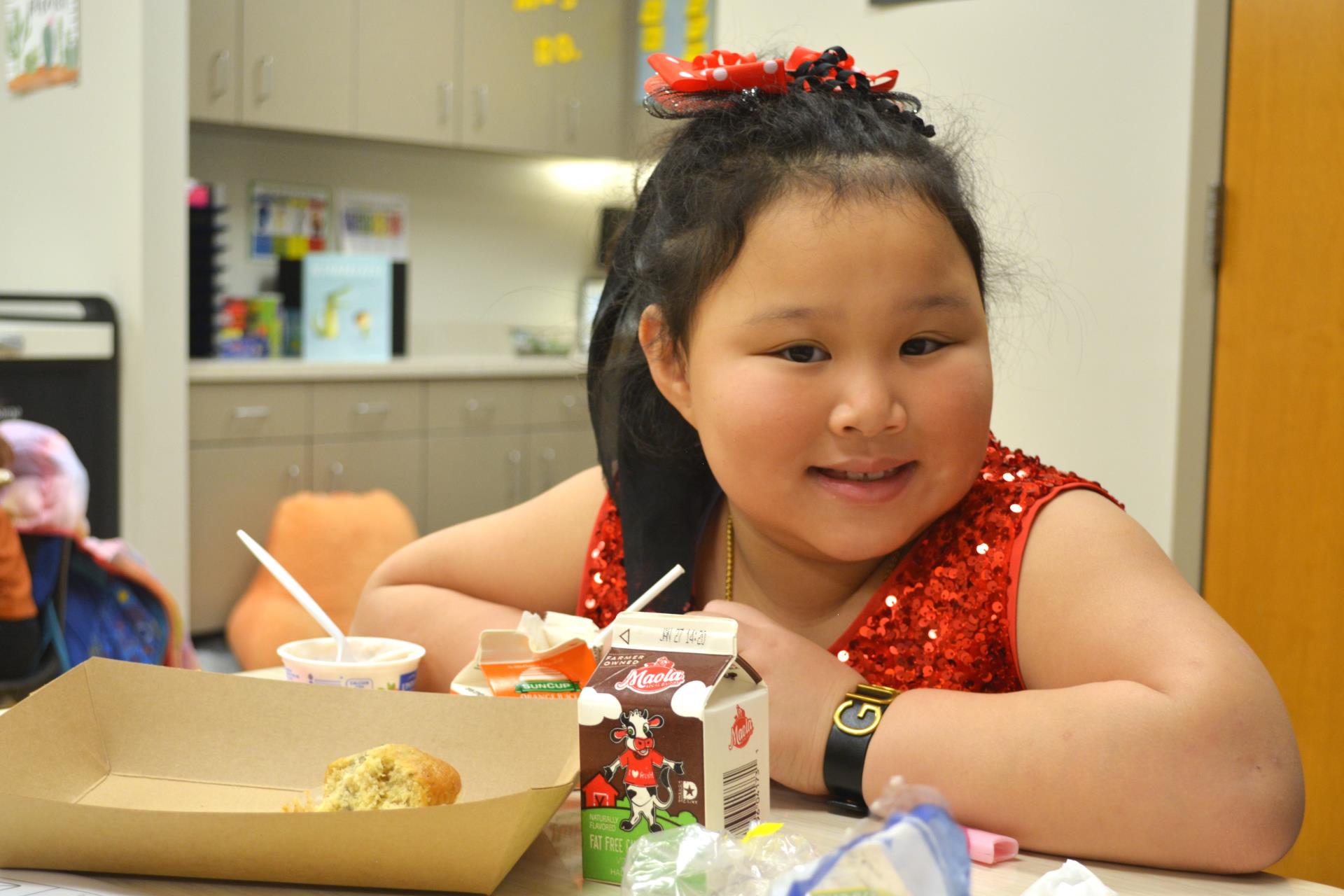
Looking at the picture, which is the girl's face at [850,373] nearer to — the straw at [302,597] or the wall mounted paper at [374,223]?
the straw at [302,597]

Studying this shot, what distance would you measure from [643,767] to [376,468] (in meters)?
3.65

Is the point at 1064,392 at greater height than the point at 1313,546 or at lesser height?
greater

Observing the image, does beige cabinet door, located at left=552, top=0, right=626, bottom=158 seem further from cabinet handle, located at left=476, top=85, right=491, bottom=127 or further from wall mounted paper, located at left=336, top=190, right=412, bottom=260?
wall mounted paper, located at left=336, top=190, right=412, bottom=260

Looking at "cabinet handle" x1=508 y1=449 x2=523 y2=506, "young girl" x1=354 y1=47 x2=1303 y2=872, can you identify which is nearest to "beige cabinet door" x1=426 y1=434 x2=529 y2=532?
"cabinet handle" x1=508 y1=449 x2=523 y2=506

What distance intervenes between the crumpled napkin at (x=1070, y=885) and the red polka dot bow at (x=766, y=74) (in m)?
0.61

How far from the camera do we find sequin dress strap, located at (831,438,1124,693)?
94 centimetres

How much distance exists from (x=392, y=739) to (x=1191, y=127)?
146 centimetres

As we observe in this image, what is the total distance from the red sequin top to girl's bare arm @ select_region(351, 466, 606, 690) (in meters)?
0.32

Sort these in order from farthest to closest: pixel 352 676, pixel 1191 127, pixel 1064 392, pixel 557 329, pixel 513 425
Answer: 1. pixel 557 329
2. pixel 513 425
3. pixel 1064 392
4. pixel 1191 127
5. pixel 352 676

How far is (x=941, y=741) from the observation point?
79 centimetres

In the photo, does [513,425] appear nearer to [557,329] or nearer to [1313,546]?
[557,329]

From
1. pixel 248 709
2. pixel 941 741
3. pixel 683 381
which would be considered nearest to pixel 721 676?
pixel 941 741

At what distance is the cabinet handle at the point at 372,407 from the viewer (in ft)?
13.4

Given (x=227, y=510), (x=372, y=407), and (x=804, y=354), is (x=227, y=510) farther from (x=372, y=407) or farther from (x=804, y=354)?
(x=804, y=354)
